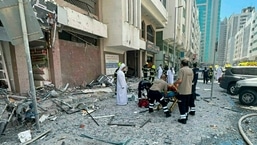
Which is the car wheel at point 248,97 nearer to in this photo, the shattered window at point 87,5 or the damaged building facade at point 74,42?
the damaged building facade at point 74,42

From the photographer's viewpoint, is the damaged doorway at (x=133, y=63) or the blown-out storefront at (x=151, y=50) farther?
the blown-out storefront at (x=151, y=50)

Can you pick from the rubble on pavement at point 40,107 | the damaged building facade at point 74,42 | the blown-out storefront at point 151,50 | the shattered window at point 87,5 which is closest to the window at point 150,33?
the blown-out storefront at point 151,50

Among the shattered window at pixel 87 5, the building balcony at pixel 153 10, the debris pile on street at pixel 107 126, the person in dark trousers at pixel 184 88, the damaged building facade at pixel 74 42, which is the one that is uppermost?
the building balcony at pixel 153 10

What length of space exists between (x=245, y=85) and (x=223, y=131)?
13.1 ft

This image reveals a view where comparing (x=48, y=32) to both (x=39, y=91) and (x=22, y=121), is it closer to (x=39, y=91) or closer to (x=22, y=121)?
(x=39, y=91)

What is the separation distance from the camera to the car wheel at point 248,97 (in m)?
6.66

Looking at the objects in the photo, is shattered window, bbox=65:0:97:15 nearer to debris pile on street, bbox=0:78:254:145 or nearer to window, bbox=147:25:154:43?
debris pile on street, bbox=0:78:254:145

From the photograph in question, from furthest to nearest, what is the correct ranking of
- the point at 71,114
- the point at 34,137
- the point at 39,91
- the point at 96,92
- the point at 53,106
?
the point at 96,92 < the point at 39,91 < the point at 53,106 < the point at 71,114 < the point at 34,137

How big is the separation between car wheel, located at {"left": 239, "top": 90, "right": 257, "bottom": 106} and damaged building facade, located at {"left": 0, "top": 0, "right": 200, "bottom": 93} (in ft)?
25.0

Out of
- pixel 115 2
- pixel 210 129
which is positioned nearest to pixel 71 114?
pixel 210 129

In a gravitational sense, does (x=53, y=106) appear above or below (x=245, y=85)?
below

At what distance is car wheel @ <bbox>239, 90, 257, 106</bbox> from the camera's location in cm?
666

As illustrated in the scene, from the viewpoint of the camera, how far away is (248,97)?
6.77 meters

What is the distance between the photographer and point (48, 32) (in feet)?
24.7
